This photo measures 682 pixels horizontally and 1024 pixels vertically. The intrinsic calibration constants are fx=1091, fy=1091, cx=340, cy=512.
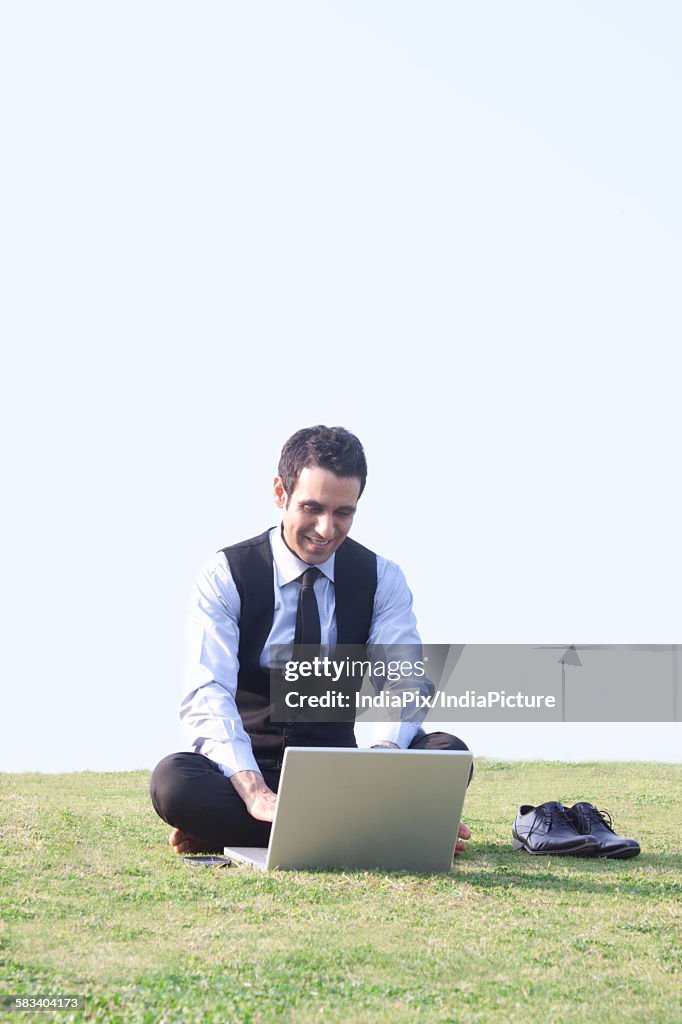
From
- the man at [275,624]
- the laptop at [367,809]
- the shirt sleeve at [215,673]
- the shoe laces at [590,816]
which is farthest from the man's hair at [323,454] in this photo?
the shoe laces at [590,816]

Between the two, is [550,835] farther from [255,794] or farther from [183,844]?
[183,844]

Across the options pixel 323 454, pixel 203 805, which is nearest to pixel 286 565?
pixel 323 454

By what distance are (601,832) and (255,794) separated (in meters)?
1.49

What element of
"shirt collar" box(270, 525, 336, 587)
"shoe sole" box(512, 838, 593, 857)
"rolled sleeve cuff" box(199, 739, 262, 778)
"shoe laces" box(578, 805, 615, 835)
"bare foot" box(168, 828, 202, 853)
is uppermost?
"shirt collar" box(270, 525, 336, 587)

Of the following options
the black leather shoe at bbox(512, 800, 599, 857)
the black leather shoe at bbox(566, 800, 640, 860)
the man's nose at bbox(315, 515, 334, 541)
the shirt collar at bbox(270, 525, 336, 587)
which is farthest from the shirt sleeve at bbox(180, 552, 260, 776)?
the black leather shoe at bbox(566, 800, 640, 860)

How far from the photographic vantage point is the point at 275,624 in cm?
449

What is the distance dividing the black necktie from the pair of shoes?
1112 millimetres

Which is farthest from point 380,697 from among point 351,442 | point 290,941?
point 290,941

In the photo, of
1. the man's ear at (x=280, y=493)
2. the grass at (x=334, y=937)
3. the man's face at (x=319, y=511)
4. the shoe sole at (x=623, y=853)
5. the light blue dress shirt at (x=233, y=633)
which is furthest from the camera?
the man's ear at (x=280, y=493)

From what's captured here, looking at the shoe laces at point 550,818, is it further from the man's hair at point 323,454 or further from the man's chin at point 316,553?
the man's hair at point 323,454

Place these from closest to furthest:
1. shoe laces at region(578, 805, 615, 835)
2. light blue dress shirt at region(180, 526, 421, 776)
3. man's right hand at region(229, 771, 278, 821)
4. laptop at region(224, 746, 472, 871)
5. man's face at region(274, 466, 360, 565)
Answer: laptop at region(224, 746, 472, 871) < man's right hand at region(229, 771, 278, 821) < light blue dress shirt at region(180, 526, 421, 776) < man's face at region(274, 466, 360, 565) < shoe laces at region(578, 805, 615, 835)

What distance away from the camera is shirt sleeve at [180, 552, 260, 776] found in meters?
3.91

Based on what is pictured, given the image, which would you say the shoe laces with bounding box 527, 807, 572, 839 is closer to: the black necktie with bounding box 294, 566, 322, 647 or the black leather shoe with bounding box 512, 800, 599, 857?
the black leather shoe with bounding box 512, 800, 599, 857

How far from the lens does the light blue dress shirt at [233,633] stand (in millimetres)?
3949
